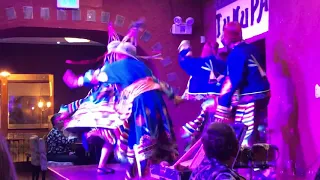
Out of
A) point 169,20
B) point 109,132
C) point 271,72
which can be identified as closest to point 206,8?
point 169,20

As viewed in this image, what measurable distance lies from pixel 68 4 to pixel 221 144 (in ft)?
14.0

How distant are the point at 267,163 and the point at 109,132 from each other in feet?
5.65

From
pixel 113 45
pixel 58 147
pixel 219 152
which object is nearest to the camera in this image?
pixel 219 152

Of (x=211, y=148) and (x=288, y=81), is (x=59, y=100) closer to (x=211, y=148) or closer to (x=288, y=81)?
(x=288, y=81)

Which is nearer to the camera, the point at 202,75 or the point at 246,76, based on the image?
the point at 246,76

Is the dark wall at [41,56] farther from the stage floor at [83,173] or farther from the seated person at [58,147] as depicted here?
the stage floor at [83,173]

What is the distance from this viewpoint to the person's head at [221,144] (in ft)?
6.86

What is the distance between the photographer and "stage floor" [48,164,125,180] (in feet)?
16.6

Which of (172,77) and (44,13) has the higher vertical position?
(44,13)

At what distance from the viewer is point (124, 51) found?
16.3 ft

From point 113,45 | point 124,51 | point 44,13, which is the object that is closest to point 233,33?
point 124,51

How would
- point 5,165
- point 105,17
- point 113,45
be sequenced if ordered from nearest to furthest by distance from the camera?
point 5,165, point 113,45, point 105,17

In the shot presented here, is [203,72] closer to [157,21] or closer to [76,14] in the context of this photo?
[157,21]

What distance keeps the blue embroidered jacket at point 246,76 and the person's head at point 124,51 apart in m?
1.16
